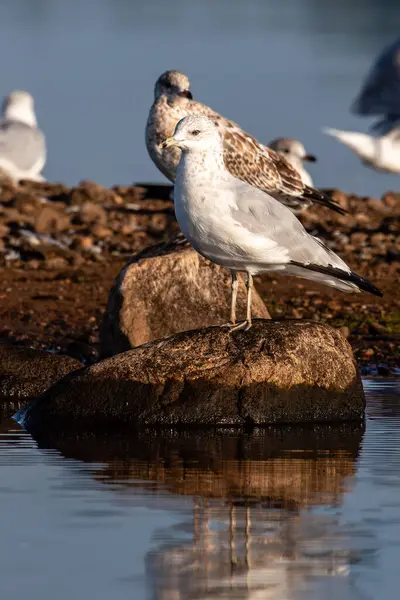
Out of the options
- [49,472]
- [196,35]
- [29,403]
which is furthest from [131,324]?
[196,35]

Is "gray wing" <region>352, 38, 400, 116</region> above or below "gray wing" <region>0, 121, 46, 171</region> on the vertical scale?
above

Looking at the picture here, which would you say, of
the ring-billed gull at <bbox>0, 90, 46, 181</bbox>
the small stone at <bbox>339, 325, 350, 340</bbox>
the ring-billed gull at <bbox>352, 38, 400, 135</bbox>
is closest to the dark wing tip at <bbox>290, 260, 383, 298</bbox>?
the small stone at <bbox>339, 325, 350, 340</bbox>

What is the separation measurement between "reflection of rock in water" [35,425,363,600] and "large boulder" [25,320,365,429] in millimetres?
152

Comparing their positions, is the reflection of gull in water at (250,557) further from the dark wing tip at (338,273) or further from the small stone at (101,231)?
the small stone at (101,231)

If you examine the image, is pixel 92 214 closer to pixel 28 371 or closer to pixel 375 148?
pixel 375 148

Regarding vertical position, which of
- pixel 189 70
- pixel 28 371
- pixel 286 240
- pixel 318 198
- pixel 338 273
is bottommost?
Answer: pixel 28 371

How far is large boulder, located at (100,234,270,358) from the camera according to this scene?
10.7 metres

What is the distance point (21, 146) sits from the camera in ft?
71.1

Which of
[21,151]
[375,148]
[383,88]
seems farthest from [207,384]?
[383,88]

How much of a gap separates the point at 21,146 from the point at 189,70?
15.8m

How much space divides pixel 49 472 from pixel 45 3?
68.2 m

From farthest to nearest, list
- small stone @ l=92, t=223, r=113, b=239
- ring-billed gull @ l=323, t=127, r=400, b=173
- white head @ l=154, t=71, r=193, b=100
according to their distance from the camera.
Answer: ring-billed gull @ l=323, t=127, r=400, b=173 < small stone @ l=92, t=223, r=113, b=239 < white head @ l=154, t=71, r=193, b=100

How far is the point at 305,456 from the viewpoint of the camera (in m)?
8.30

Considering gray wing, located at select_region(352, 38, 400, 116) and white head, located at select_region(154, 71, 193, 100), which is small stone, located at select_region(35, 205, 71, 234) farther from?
gray wing, located at select_region(352, 38, 400, 116)
